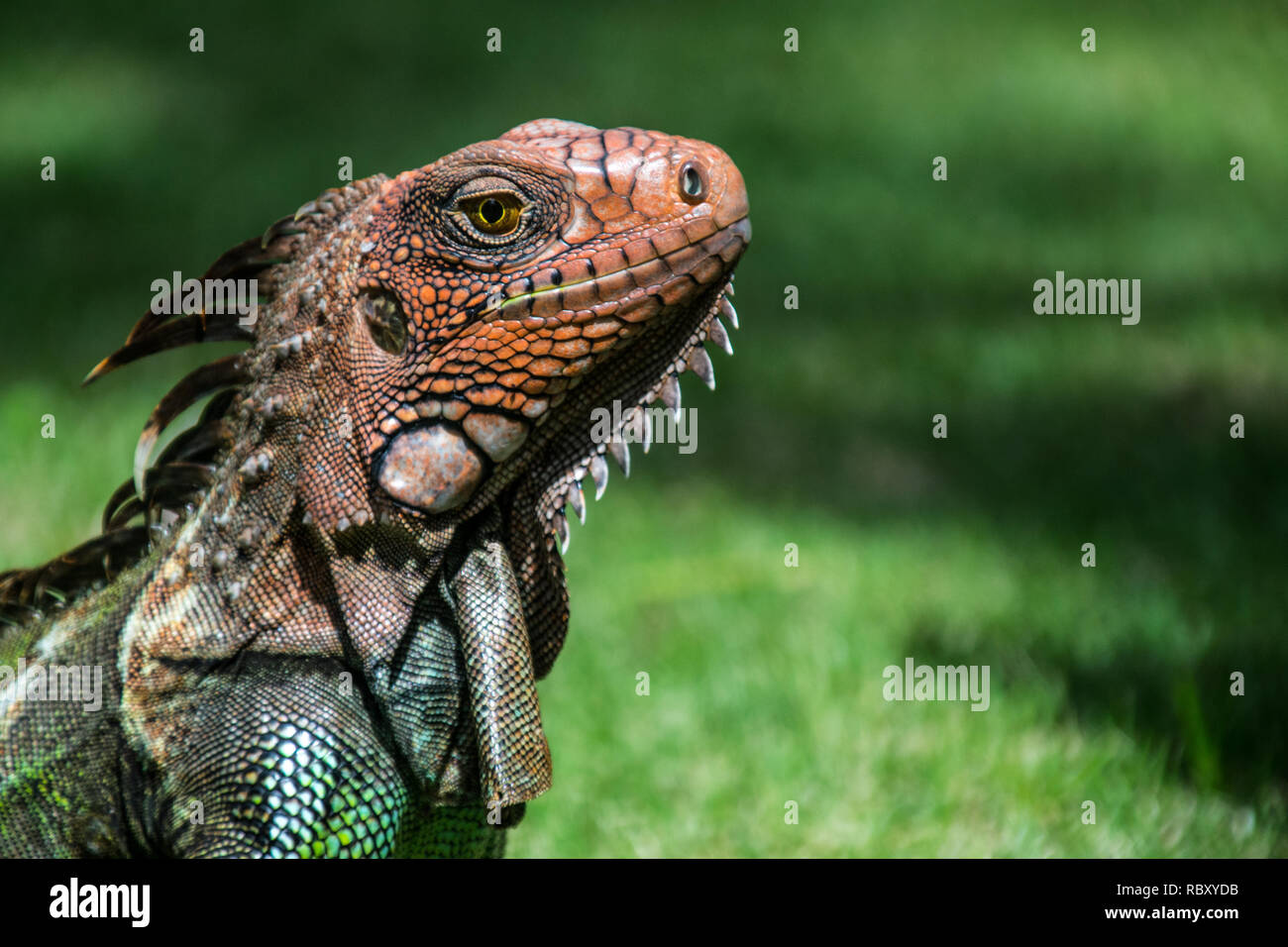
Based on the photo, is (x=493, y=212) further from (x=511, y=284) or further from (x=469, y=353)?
(x=469, y=353)

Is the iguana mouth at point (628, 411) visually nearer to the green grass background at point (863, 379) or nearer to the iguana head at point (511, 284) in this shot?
the iguana head at point (511, 284)

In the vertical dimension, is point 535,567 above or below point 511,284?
below

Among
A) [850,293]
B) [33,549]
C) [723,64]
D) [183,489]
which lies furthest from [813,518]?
[723,64]

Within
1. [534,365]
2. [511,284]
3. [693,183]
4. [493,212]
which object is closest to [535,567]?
[534,365]

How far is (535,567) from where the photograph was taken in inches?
115

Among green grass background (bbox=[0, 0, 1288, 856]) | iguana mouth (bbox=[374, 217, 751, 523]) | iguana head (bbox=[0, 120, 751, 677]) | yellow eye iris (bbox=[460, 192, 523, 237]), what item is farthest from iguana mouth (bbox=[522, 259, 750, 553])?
green grass background (bbox=[0, 0, 1288, 856])

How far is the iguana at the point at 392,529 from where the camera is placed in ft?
8.90

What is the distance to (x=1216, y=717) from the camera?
192 inches

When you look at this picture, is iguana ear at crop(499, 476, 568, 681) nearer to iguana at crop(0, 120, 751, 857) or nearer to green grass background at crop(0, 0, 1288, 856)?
iguana at crop(0, 120, 751, 857)

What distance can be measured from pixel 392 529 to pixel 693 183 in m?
0.95

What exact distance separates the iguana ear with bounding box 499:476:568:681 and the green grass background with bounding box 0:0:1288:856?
1.50 metres

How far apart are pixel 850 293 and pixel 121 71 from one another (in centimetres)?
667

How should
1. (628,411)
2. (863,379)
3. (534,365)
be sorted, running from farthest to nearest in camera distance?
1. (863,379)
2. (628,411)
3. (534,365)

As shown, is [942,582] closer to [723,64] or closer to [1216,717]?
[1216,717]
